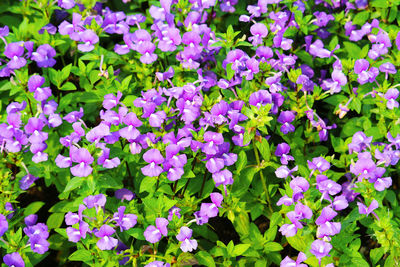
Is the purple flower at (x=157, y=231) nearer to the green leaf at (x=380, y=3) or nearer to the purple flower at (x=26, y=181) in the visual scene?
the purple flower at (x=26, y=181)

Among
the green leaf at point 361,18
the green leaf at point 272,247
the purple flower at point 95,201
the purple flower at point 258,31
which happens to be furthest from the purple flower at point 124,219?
the green leaf at point 361,18

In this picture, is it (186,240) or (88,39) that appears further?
(88,39)

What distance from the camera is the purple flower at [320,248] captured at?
302cm

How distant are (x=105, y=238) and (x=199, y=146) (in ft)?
2.64

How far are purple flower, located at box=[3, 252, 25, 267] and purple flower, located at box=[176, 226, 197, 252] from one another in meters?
1.02

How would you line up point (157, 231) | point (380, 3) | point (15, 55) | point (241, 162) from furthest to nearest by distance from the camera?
point (380, 3) → point (15, 55) → point (241, 162) → point (157, 231)

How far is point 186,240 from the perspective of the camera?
3080mm

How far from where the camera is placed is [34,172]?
141 inches

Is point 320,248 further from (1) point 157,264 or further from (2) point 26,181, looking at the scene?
(2) point 26,181

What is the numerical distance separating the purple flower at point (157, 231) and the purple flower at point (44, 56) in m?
1.62

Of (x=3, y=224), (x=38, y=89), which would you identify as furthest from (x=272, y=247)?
(x=38, y=89)

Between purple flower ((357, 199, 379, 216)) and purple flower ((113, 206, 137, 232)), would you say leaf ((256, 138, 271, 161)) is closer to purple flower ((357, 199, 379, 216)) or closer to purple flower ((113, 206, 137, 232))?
purple flower ((357, 199, 379, 216))

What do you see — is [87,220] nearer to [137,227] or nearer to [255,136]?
[137,227]

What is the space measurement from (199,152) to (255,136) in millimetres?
392
